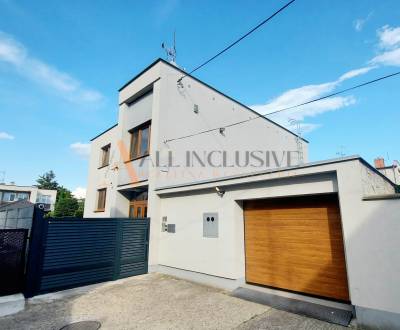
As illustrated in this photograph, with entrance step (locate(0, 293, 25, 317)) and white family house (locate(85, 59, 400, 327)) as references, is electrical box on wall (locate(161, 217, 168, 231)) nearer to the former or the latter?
white family house (locate(85, 59, 400, 327))

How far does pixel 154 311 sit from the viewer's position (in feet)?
15.5

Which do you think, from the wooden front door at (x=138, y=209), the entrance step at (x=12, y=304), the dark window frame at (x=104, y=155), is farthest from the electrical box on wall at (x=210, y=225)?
the dark window frame at (x=104, y=155)

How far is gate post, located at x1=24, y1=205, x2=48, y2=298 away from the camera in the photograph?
18.5 feet

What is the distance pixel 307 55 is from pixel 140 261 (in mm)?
8838

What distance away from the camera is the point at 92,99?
35.9 ft

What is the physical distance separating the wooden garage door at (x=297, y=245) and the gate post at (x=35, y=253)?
5653 mm

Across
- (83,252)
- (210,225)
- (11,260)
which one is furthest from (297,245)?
(11,260)

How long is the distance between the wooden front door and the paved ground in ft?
13.3

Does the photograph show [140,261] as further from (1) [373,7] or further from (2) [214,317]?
(1) [373,7]

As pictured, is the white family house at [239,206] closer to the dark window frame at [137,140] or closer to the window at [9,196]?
the dark window frame at [137,140]

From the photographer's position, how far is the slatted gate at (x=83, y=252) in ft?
19.2

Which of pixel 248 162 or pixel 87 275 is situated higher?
pixel 248 162

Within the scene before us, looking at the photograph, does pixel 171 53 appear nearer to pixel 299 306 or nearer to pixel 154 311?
pixel 154 311

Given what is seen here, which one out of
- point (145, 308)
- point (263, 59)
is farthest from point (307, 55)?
point (145, 308)
